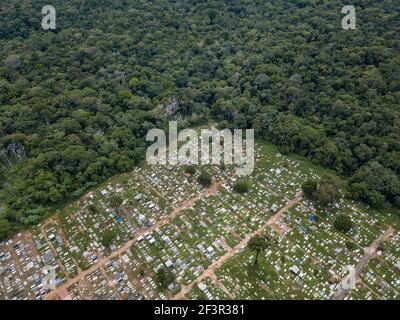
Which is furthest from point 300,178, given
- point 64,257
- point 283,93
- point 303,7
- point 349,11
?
point 303,7

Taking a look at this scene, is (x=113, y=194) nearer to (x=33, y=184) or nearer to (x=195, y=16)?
(x=33, y=184)

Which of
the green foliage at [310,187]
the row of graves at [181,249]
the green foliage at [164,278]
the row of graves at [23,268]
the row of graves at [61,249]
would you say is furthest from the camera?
the green foliage at [310,187]

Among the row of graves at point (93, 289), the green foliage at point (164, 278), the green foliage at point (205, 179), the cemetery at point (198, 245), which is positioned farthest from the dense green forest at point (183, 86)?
the green foliage at point (164, 278)

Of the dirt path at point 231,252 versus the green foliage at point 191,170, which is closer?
the dirt path at point 231,252

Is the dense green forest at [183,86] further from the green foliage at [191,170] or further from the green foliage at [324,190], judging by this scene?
the green foliage at [191,170]

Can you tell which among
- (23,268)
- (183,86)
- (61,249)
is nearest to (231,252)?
(61,249)

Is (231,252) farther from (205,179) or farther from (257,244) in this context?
(205,179)
